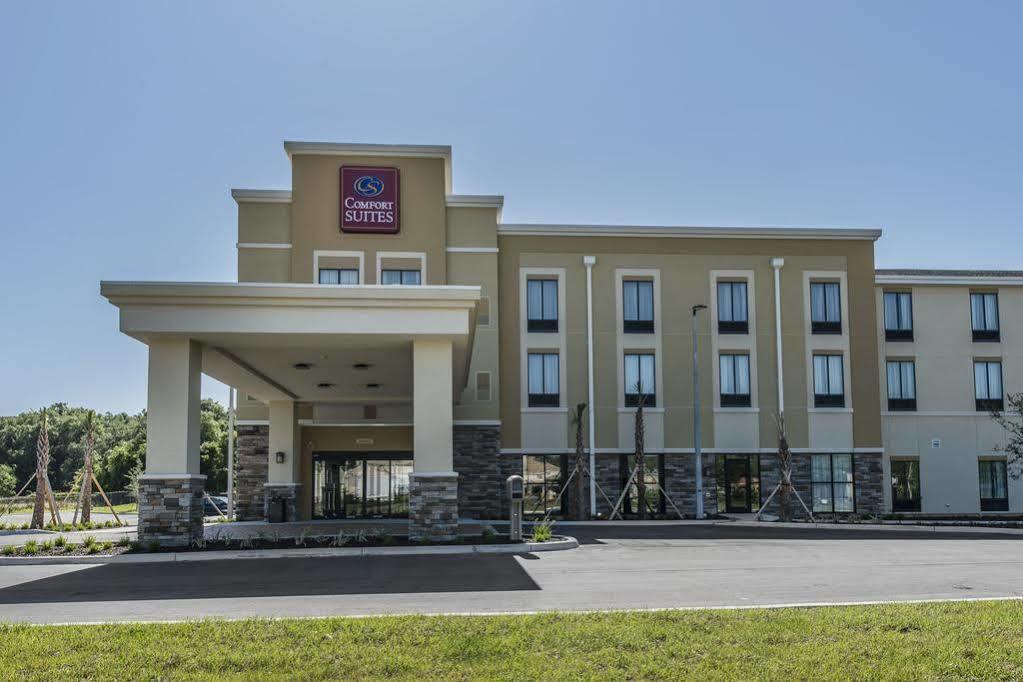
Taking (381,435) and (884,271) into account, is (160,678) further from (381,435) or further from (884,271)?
(884,271)

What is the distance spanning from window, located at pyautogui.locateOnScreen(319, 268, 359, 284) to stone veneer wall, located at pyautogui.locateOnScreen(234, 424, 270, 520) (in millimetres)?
5483

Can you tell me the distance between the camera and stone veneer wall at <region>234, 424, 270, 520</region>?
1300 inches

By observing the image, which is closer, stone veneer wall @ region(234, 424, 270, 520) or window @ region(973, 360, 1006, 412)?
stone veneer wall @ region(234, 424, 270, 520)

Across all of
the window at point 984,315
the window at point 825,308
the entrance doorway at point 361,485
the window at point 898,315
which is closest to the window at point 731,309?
the window at point 825,308

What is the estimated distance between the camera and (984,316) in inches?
1518

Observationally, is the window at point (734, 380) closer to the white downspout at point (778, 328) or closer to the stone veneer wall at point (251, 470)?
the white downspout at point (778, 328)

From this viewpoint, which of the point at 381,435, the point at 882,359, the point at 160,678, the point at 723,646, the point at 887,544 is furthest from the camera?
the point at 882,359

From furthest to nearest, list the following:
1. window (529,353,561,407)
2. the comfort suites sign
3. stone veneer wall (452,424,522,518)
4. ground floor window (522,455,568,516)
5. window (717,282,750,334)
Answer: window (717,282,750,334) < window (529,353,561,407) < ground floor window (522,455,568,516) < the comfort suites sign < stone veneer wall (452,424,522,518)

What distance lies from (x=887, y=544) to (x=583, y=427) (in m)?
15.6

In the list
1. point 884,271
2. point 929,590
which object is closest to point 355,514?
point 884,271

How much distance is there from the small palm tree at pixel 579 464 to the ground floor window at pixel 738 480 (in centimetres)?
512

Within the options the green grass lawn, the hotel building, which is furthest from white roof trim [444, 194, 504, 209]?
the green grass lawn

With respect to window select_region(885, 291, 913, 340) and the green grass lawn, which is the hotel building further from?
the green grass lawn

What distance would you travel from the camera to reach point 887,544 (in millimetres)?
20531
